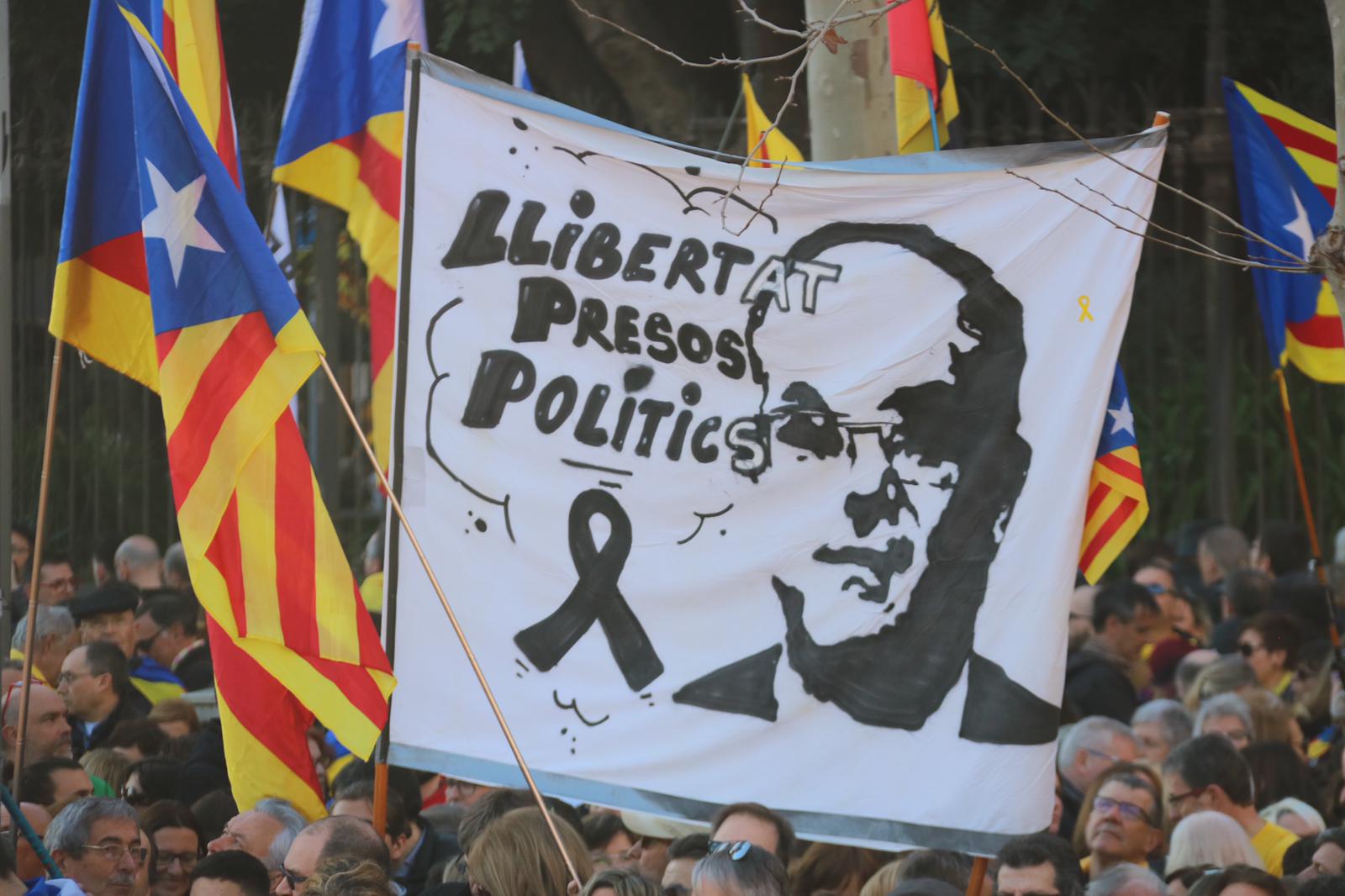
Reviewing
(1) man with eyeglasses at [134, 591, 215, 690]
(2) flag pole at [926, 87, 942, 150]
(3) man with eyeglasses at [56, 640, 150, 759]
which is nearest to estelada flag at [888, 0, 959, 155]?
Result: (2) flag pole at [926, 87, 942, 150]

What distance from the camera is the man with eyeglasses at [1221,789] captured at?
6.62 m

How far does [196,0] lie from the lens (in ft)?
19.7

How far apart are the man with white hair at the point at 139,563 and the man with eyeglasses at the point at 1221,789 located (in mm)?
6145

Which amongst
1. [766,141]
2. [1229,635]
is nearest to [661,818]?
[766,141]

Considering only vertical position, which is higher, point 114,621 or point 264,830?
point 114,621

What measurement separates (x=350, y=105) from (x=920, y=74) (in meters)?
2.14

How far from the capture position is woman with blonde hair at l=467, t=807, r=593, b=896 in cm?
529

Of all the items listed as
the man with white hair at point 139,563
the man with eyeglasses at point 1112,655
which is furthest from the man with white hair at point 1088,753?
the man with white hair at point 139,563

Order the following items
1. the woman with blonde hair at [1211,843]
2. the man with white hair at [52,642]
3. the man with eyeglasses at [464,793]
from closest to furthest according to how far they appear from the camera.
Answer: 1. the woman with blonde hair at [1211,843]
2. the man with eyeglasses at [464,793]
3. the man with white hair at [52,642]

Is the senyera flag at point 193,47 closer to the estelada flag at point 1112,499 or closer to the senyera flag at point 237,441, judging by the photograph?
the senyera flag at point 237,441

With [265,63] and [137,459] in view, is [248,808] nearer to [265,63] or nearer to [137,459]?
[137,459]

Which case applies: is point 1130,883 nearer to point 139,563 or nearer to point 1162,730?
point 1162,730

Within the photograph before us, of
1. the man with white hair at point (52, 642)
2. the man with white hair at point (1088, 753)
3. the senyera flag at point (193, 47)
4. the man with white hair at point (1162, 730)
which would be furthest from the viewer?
the man with white hair at point (52, 642)

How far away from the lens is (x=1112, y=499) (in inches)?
230
